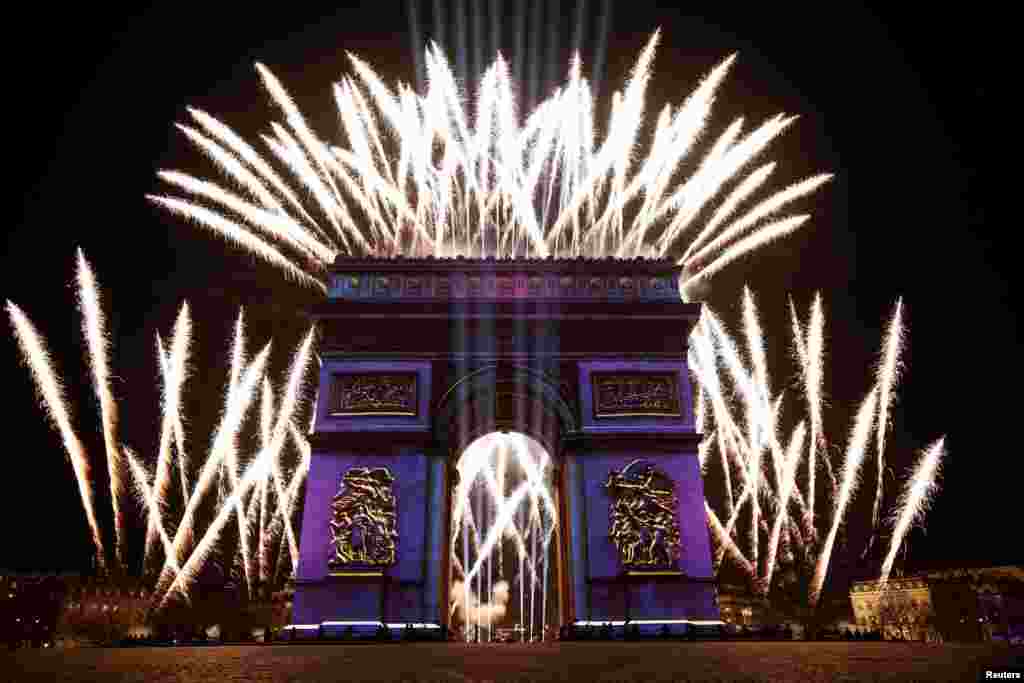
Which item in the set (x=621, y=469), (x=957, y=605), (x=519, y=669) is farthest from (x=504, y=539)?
(x=519, y=669)

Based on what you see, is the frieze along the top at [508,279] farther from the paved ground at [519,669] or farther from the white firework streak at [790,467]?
the paved ground at [519,669]

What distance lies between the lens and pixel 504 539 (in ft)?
119

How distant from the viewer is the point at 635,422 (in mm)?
16969

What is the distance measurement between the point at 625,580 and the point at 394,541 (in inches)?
197

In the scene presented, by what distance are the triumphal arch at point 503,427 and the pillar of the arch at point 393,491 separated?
32 mm

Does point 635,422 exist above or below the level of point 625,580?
above

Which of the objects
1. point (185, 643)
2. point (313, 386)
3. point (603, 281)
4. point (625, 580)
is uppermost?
point (603, 281)

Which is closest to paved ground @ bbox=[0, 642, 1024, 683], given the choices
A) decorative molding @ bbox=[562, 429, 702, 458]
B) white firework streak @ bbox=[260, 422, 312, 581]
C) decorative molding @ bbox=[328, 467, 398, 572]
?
decorative molding @ bbox=[328, 467, 398, 572]

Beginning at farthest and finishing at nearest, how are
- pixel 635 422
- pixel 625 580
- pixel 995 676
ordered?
pixel 635 422 → pixel 625 580 → pixel 995 676

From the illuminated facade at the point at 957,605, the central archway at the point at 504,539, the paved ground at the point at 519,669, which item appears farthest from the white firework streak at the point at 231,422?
the illuminated facade at the point at 957,605

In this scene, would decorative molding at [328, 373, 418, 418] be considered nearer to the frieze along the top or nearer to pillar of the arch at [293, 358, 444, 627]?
pillar of the arch at [293, 358, 444, 627]

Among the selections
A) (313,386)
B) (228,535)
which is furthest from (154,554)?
(313,386)

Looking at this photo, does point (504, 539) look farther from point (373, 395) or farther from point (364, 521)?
point (364, 521)

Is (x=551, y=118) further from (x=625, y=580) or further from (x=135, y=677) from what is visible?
(x=135, y=677)
